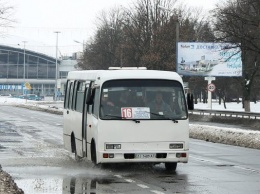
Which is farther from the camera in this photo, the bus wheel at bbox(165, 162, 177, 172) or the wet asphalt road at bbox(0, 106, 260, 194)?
the bus wheel at bbox(165, 162, 177, 172)

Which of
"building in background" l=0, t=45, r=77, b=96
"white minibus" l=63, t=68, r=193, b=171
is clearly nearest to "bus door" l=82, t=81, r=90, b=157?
"white minibus" l=63, t=68, r=193, b=171

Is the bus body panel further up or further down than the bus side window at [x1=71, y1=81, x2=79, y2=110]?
further down

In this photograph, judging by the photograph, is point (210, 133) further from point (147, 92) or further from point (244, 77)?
point (244, 77)

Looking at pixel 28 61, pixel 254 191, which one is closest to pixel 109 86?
pixel 254 191

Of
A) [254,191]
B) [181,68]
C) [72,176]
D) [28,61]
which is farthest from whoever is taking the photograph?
[28,61]

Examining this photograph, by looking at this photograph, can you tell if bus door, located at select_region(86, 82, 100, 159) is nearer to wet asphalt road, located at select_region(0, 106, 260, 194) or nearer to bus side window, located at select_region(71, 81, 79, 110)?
wet asphalt road, located at select_region(0, 106, 260, 194)

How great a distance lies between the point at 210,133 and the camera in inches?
1226

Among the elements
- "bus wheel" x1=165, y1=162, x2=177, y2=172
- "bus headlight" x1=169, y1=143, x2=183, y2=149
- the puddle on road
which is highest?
"bus headlight" x1=169, y1=143, x2=183, y2=149

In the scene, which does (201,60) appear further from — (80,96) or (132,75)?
(132,75)

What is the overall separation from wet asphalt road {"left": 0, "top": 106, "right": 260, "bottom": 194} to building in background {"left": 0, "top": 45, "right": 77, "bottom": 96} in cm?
13391

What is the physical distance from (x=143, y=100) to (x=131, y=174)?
71.2 inches

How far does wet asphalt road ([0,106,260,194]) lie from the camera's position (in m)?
13.2

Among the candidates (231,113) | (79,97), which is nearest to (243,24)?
(231,113)

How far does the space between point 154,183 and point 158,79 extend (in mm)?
3397
